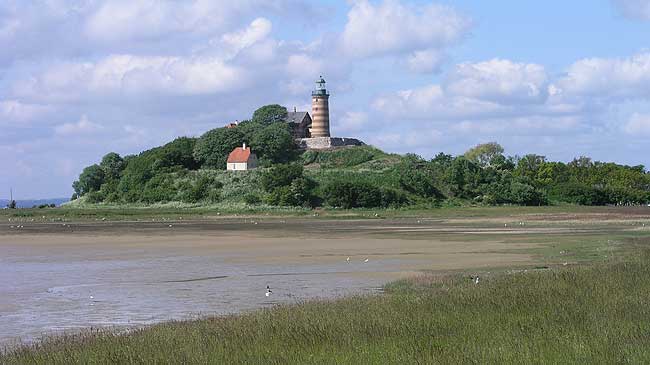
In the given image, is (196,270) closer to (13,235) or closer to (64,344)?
(64,344)

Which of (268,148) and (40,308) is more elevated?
(268,148)

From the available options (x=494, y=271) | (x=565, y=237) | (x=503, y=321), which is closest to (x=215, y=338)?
(x=503, y=321)

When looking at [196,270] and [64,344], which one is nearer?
[64,344]

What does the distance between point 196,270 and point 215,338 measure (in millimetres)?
17644

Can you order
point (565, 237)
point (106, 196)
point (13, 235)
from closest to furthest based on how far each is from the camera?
point (565, 237) < point (13, 235) < point (106, 196)

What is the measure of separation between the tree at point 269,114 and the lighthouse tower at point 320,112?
5883 mm

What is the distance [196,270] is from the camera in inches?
1286

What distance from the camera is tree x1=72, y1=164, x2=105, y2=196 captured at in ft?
386

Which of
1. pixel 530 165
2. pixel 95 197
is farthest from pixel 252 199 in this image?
pixel 530 165

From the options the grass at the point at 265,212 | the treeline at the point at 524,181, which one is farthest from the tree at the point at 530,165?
the grass at the point at 265,212

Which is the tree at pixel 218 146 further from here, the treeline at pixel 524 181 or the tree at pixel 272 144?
the treeline at pixel 524 181

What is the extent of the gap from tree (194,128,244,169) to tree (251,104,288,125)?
1242 centimetres

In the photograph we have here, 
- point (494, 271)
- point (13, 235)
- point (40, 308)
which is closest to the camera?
point (40, 308)

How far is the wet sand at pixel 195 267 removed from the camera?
2217cm
